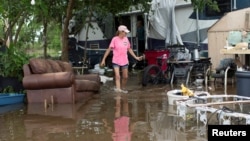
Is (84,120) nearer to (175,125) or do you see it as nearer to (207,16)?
(175,125)

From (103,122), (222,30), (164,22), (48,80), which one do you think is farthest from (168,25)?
(103,122)

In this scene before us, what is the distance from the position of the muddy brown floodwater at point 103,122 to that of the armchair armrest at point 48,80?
0.39 m

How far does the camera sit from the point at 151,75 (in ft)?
36.7

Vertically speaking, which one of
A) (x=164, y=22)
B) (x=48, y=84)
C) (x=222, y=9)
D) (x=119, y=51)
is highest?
(x=222, y=9)

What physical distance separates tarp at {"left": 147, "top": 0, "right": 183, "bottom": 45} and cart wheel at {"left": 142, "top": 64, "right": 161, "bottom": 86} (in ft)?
10.6

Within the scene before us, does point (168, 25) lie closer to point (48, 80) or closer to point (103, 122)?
point (48, 80)

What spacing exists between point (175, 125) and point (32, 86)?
3.37 meters

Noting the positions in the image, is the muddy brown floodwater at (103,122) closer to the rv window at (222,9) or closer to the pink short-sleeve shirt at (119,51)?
the pink short-sleeve shirt at (119,51)

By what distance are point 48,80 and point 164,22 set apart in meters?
7.49

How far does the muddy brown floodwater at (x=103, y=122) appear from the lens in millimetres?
5707

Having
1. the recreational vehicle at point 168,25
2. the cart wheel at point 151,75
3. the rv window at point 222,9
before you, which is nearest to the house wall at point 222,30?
the cart wheel at point 151,75

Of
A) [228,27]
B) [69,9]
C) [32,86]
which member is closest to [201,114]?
[32,86]

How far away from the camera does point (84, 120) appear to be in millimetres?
6840

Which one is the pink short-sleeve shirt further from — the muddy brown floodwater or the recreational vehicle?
the recreational vehicle
